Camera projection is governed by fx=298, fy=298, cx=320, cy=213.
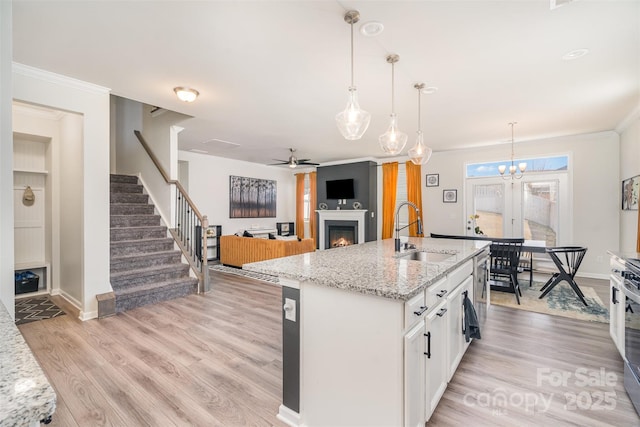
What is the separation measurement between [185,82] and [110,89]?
39.3 inches

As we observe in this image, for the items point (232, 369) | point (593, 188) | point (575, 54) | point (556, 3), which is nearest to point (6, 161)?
point (232, 369)

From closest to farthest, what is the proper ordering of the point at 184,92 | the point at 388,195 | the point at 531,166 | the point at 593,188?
the point at 184,92 → the point at 593,188 → the point at 531,166 → the point at 388,195

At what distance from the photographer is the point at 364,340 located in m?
1.57

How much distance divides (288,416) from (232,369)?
80cm

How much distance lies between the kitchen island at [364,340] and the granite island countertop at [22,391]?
1.19 metres

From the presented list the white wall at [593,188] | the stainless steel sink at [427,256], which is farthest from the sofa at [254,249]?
the white wall at [593,188]

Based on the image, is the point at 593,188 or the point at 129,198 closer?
the point at 129,198

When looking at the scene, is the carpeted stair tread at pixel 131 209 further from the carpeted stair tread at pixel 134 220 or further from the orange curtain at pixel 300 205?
the orange curtain at pixel 300 205

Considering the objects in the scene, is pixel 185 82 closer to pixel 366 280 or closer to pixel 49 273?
pixel 366 280

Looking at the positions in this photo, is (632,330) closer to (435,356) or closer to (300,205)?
(435,356)

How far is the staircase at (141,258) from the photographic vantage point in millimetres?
4037

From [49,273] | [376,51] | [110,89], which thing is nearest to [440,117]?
[376,51]

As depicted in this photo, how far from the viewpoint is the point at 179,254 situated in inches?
192

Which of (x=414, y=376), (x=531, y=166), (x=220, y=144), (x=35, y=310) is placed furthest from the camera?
(x=220, y=144)
